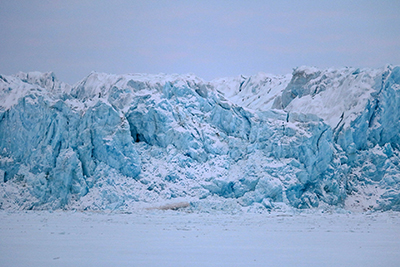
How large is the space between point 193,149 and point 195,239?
393 inches

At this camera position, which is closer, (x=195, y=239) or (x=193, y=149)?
(x=195, y=239)

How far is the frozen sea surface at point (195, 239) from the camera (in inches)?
316

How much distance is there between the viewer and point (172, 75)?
23.7 m

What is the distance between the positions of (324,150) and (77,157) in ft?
33.8

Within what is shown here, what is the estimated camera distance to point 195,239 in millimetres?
10367

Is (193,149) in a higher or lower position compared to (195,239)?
higher

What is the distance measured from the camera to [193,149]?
20.2 m

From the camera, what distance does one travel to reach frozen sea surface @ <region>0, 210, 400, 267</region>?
802 centimetres

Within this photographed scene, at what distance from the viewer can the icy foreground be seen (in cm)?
1812

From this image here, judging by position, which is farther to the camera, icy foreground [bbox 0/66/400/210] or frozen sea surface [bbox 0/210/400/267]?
icy foreground [bbox 0/66/400/210]

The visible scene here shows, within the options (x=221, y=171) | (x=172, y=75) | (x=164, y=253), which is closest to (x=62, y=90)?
(x=172, y=75)

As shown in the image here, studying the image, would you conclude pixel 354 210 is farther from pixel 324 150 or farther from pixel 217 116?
pixel 217 116

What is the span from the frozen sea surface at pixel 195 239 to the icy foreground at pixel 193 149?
2.31 metres

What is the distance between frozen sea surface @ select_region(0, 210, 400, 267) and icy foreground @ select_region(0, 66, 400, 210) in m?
2.31
